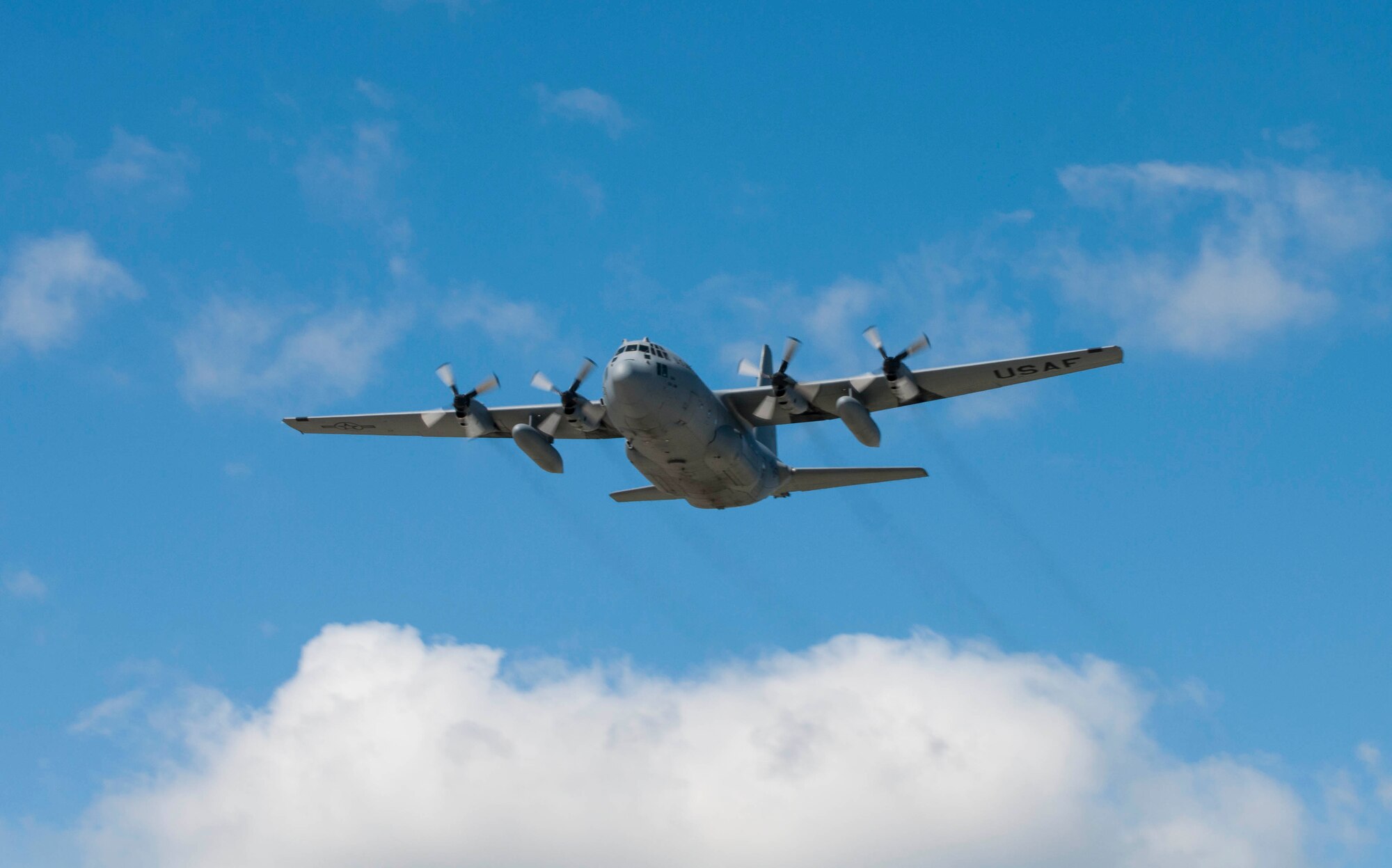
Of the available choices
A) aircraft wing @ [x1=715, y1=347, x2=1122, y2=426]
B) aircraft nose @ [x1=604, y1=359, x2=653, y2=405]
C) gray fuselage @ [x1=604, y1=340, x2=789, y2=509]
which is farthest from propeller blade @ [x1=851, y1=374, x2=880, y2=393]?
aircraft nose @ [x1=604, y1=359, x2=653, y2=405]

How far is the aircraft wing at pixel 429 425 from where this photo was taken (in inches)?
1583

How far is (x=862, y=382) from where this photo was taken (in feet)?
119

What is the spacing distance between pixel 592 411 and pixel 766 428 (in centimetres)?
590

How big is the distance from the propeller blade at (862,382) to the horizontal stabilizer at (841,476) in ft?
8.11

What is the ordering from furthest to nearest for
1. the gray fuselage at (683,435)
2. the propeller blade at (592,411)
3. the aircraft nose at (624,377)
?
the propeller blade at (592,411) < the gray fuselage at (683,435) < the aircraft nose at (624,377)

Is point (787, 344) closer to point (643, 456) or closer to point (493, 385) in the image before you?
point (643, 456)

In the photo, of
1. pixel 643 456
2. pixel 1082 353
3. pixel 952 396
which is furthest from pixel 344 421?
pixel 1082 353

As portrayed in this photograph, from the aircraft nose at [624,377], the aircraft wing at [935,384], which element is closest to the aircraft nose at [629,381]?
the aircraft nose at [624,377]

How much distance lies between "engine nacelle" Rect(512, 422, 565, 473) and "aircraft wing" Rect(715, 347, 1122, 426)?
17.1 ft

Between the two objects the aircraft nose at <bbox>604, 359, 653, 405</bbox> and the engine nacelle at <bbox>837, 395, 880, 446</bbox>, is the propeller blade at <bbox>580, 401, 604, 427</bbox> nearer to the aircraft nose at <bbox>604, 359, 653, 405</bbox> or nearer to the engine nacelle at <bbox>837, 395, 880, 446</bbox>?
the aircraft nose at <bbox>604, 359, 653, 405</bbox>

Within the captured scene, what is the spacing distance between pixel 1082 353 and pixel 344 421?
23.9 metres

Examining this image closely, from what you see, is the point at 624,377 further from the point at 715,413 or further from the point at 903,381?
the point at 903,381

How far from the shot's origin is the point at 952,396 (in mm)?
36375

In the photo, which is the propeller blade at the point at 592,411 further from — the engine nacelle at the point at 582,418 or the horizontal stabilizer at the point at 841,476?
the horizontal stabilizer at the point at 841,476
